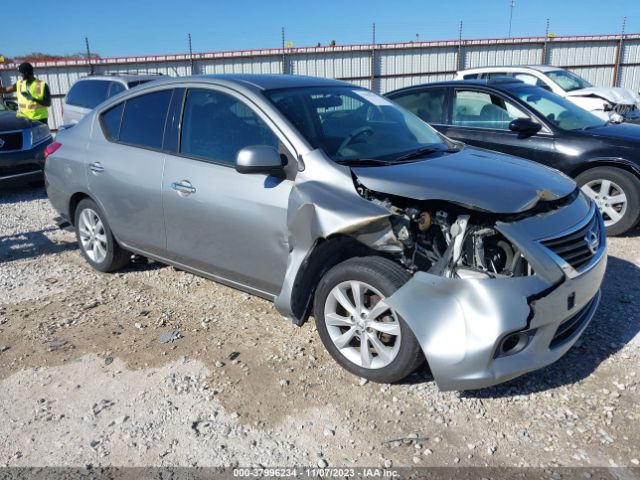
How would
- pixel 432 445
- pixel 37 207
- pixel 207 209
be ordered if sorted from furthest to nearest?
pixel 37 207
pixel 207 209
pixel 432 445

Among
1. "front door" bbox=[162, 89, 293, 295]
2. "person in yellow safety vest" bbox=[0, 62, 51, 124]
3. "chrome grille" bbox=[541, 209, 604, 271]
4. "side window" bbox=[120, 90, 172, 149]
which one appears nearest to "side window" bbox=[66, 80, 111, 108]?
"person in yellow safety vest" bbox=[0, 62, 51, 124]

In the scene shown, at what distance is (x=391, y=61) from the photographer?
1923 cm

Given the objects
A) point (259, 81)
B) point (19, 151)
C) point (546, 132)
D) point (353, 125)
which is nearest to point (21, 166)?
point (19, 151)

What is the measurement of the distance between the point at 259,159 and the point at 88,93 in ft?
27.0

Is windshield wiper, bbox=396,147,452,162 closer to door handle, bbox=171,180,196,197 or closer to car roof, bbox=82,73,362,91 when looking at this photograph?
car roof, bbox=82,73,362,91

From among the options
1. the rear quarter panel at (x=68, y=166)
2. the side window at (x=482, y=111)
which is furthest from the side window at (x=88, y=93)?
the side window at (x=482, y=111)

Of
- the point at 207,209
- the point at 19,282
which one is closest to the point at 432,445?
the point at 207,209

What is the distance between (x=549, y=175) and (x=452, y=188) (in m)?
0.97

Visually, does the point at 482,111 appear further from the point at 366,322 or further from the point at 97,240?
the point at 97,240

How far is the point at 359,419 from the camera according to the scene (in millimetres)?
3070

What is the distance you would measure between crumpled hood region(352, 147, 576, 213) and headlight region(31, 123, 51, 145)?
23.4 feet

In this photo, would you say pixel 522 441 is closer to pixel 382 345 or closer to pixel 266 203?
pixel 382 345

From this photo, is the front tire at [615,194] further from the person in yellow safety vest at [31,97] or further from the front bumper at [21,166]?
the person in yellow safety vest at [31,97]

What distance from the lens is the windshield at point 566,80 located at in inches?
464
